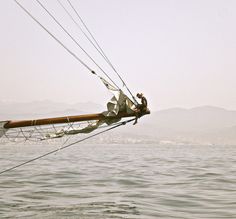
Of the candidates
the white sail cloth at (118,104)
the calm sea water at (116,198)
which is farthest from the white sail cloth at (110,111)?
the calm sea water at (116,198)

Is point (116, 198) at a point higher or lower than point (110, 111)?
lower

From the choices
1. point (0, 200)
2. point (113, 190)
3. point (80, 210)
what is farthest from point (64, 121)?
point (113, 190)

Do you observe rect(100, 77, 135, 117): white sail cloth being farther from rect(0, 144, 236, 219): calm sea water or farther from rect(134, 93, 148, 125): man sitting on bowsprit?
rect(0, 144, 236, 219): calm sea water

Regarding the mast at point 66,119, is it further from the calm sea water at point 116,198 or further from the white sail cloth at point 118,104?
the calm sea water at point 116,198

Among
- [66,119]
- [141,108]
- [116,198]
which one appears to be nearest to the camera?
[66,119]

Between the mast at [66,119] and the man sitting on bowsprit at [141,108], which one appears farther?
the man sitting on bowsprit at [141,108]

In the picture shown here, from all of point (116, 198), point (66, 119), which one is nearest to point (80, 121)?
A: point (66, 119)

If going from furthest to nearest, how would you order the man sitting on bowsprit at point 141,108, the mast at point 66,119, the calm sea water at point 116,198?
the man sitting on bowsprit at point 141,108, the mast at point 66,119, the calm sea water at point 116,198

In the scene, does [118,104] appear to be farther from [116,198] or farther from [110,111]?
[116,198]

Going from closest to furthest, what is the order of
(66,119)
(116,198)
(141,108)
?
1. (66,119)
2. (141,108)
3. (116,198)

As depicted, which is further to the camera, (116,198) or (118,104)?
(116,198)

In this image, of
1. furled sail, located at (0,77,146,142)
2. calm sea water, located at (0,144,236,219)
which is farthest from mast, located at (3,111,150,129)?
calm sea water, located at (0,144,236,219)

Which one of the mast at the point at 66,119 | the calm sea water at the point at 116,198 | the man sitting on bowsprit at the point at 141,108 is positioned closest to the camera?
the calm sea water at the point at 116,198

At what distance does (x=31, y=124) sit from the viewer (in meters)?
14.0
